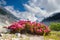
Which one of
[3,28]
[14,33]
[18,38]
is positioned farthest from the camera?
[3,28]

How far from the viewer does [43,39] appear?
707cm

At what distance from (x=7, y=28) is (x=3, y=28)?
0.17 metres

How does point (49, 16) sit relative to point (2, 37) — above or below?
above

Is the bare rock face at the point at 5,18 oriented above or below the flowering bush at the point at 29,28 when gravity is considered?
above

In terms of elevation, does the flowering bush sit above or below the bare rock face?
below

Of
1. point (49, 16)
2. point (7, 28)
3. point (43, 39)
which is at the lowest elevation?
point (43, 39)

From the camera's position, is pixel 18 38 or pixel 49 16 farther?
pixel 49 16

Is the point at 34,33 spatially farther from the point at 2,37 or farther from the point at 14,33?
the point at 2,37

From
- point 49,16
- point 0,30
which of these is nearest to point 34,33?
point 0,30

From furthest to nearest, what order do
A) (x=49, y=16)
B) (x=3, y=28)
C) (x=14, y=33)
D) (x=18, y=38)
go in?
(x=49, y=16)
(x=3, y=28)
(x=14, y=33)
(x=18, y=38)

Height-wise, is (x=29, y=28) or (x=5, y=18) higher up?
(x=5, y=18)

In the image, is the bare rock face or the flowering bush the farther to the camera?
the bare rock face

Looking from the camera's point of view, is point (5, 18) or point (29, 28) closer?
point (29, 28)

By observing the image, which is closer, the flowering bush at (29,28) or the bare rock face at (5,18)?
the flowering bush at (29,28)
